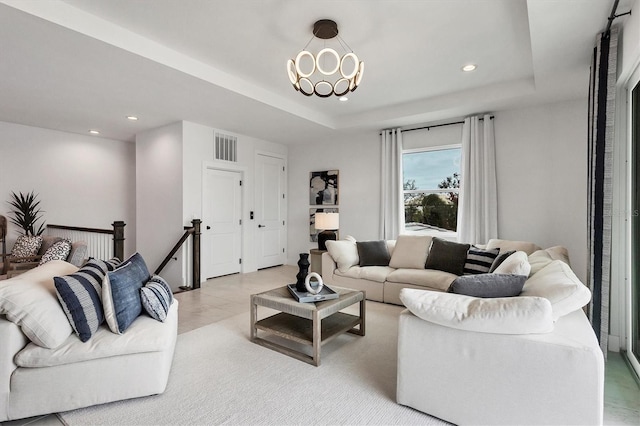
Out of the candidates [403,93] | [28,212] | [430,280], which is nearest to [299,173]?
[403,93]

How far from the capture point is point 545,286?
1.89 metres

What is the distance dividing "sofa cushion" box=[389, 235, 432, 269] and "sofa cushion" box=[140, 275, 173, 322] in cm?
293

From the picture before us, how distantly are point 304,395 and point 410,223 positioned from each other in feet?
13.1

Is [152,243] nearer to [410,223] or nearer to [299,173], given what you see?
[299,173]

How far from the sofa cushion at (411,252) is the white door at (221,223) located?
2960 millimetres

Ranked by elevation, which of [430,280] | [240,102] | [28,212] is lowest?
[430,280]

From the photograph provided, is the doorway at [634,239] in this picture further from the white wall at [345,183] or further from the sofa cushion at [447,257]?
the white wall at [345,183]

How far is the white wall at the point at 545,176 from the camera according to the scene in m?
4.18

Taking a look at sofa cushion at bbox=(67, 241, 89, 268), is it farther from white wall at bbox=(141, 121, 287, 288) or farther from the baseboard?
the baseboard

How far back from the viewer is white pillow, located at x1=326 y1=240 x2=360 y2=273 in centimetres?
457

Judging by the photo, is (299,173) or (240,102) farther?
→ (299,173)

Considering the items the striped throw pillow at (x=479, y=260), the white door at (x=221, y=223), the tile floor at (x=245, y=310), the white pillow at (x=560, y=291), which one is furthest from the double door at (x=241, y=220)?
the white pillow at (x=560, y=291)

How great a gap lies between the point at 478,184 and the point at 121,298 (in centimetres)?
454

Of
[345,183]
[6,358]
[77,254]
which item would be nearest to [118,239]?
[77,254]
